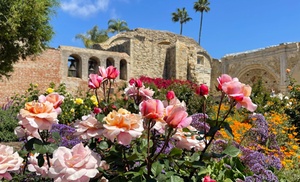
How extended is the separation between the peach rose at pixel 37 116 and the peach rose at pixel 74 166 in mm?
222

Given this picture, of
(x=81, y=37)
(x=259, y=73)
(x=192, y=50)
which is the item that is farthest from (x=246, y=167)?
(x=81, y=37)

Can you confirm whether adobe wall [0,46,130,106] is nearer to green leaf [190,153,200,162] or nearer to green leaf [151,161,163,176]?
green leaf [190,153,200,162]

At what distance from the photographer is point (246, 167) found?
279 cm

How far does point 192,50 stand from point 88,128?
23.6 meters

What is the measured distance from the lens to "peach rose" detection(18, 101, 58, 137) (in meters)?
1.74

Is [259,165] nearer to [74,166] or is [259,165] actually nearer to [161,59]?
[74,166]

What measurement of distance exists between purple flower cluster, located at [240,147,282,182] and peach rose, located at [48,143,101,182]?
1.24m

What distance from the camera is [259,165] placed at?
2.59 metres

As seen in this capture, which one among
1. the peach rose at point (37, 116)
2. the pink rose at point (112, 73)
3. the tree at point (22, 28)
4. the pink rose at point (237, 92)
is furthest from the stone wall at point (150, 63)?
the peach rose at point (37, 116)

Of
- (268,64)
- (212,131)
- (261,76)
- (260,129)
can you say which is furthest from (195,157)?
(261,76)

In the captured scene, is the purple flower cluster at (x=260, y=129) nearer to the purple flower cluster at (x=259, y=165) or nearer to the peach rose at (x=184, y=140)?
the purple flower cluster at (x=259, y=165)

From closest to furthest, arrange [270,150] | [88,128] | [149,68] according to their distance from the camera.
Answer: [88,128], [270,150], [149,68]

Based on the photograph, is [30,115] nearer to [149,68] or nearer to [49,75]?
[49,75]

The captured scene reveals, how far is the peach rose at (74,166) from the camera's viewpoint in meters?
1.54
